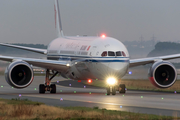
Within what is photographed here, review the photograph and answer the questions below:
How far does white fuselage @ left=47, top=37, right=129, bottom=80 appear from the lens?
30172mm

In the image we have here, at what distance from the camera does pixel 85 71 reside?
32656mm

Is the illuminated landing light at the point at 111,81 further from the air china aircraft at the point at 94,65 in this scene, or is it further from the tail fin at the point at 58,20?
the tail fin at the point at 58,20

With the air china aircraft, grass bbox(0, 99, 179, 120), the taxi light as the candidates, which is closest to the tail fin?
the air china aircraft

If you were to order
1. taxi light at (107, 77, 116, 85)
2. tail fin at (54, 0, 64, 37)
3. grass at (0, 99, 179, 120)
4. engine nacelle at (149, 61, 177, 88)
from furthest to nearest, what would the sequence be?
1. tail fin at (54, 0, 64, 37)
2. engine nacelle at (149, 61, 177, 88)
3. taxi light at (107, 77, 116, 85)
4. grass at (0, 99, 179, 120)

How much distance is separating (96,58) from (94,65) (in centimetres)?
51

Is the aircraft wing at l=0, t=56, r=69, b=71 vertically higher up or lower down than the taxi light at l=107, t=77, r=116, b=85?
higher up

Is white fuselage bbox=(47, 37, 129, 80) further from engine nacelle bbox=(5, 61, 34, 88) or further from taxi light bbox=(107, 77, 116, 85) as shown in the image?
engine nacelle bbox=(5, 61, 34, 88)

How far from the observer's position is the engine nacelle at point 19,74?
31391mm

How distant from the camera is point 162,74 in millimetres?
33688

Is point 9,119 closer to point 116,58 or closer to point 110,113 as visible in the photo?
point 110,113

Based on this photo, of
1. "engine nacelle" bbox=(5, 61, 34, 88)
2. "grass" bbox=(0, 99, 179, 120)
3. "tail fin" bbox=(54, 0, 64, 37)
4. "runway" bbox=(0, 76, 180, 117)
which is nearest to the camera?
"grass" bbox=(0, 99, 179, 120)

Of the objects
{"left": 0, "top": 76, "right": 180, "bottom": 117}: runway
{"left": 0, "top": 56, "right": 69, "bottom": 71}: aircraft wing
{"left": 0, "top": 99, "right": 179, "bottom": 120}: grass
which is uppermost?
{"left": 0, "top": 56, "right": 69, "bottom": 71}: aircraft wing

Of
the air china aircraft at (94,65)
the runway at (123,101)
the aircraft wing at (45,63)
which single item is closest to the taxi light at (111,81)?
the air china aircraft at (94,65)

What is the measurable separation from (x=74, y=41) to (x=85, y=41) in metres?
2.85
